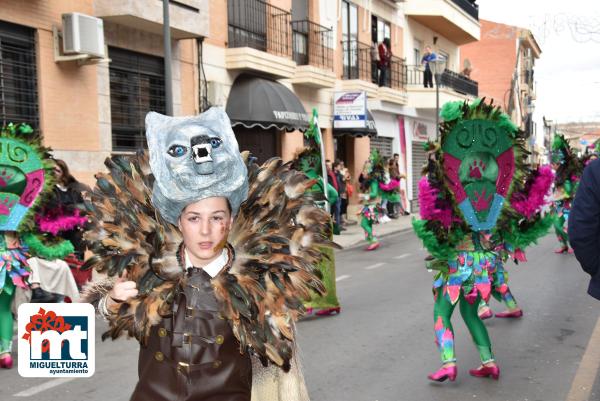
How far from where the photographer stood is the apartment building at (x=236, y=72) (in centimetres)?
1108

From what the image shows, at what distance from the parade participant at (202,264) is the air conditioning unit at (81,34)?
8856 millimetres

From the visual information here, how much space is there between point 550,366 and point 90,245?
14.6ft

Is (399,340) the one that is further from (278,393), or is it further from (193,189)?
(193,189)

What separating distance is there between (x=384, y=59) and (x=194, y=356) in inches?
876

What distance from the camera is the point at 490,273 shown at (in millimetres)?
5133

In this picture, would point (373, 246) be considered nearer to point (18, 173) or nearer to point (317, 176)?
point (317, 176)

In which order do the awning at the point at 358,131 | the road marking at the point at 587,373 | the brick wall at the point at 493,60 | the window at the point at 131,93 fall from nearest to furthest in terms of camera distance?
the road marking at the point at 587,373
the window at the point at 131,93
the awning at the point at 358,131
the brick wall at the point at 493,60

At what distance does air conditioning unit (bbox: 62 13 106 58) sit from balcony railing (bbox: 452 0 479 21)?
20.8m

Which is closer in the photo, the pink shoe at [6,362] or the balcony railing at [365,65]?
the pink shoe at [6,362]

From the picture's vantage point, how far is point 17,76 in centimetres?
1065

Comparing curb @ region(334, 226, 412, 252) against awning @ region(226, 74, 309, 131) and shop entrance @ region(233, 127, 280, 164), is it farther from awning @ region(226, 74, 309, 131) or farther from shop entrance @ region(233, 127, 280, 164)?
shop entrance @ region(233, 127, 280, 164)

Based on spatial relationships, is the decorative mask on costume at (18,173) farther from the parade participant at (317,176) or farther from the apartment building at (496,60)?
the apartment building at (496,60)

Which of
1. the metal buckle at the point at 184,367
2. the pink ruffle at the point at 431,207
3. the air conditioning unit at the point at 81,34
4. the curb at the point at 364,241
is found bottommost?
the curb at the point at 364,241

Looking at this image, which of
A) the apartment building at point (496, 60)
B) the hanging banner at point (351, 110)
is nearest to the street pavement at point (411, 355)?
the hanging banner at point (351, 110)
